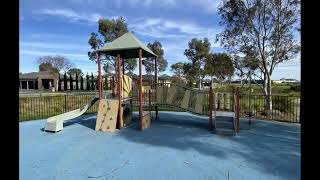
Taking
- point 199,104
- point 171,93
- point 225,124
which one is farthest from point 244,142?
point 171,93

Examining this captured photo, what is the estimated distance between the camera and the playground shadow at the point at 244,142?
258 inches

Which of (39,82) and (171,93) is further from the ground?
(39,82)

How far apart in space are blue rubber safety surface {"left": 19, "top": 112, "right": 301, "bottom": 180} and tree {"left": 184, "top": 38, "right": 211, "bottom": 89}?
30.7 metres

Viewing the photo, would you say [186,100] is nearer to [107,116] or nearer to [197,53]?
[107,116]

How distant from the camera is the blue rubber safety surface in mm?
5902

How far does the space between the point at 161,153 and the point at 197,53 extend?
35.2 m

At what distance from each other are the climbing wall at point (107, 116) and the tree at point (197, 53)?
1231 inches

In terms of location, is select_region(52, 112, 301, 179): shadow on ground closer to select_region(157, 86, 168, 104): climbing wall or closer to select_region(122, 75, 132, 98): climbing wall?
select_region(157, 86, 168, 104): climbing wall

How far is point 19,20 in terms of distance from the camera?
2.58ft

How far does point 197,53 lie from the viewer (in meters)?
A: 41.5

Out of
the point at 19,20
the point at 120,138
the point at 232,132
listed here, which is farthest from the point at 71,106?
the point at 19,20

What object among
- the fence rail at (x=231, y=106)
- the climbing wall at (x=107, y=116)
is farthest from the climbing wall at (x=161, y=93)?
the climbing wall at (x=107, y=116)

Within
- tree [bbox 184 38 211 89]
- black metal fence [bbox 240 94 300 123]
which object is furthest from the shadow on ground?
tree [bbox 184 38 211 89]
